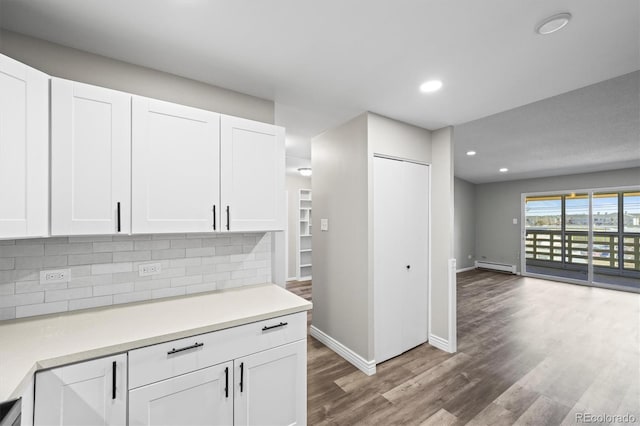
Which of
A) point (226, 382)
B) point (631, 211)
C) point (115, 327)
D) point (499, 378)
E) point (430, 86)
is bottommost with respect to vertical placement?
point (499, 378)

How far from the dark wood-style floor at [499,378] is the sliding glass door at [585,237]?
8.95 ft

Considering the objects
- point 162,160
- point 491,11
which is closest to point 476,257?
point 491,11

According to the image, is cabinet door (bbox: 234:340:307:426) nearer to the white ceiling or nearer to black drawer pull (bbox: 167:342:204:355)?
black drawer pull (bbox: 167:342:204:355)

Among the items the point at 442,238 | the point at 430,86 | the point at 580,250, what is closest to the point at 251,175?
the point at 430,86

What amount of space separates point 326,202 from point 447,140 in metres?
1.59

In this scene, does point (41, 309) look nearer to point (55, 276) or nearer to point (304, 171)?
point (55, 276)

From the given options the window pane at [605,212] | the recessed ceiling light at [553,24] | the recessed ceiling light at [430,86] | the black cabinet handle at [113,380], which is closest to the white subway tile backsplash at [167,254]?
the black cabinet handle at [113,380]

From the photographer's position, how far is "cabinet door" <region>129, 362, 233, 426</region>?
129 centimetres

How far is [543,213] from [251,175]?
27.2 feet

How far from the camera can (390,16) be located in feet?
4.60

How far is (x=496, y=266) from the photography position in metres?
7.42

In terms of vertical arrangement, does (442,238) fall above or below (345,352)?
above

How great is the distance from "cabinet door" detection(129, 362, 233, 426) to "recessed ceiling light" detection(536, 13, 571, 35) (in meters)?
2.58

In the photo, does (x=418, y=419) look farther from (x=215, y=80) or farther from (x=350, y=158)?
(x=215, y=80)
